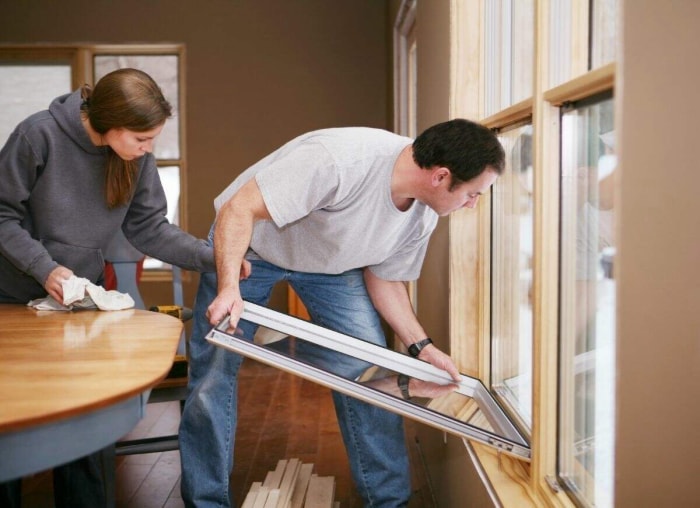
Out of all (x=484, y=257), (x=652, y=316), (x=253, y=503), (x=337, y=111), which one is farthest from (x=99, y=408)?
(x=337, y=111)

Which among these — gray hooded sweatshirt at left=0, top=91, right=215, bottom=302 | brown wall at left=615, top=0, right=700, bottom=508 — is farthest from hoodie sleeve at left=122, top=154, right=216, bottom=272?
brown wall at left=615, top=0, right=700, bottom=508

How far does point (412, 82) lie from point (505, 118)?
2748mm

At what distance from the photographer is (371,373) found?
185 centimetres

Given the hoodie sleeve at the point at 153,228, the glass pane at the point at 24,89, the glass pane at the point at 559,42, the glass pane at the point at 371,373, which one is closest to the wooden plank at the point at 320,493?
the glass pane at the point at 371,373

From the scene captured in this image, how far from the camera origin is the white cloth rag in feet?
6.66

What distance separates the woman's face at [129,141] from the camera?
6.80 feet

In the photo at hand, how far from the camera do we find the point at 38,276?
203 centimetres

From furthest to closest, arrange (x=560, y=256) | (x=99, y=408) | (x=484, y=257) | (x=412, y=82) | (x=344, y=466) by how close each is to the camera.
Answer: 1. (x=412, y=82)
2. (x=344, y=466)
3. (x=484, y=257)
4. (x=560, y=256)
5. (x=99, y=408)

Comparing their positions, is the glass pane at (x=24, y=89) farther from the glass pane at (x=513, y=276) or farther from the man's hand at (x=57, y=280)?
the glass pane at (x=513, y=276)

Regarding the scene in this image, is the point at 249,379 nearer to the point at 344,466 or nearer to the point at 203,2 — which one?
the point at 344,466

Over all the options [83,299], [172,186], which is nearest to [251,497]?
[83,299]

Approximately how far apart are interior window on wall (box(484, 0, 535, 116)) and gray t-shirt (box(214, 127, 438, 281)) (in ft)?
1.10

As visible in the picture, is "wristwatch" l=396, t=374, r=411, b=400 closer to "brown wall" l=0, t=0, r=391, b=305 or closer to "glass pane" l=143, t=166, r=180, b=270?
"brown wall" l=0, t=0, r=391, b=305

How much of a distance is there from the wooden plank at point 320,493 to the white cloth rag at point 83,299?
878mm
